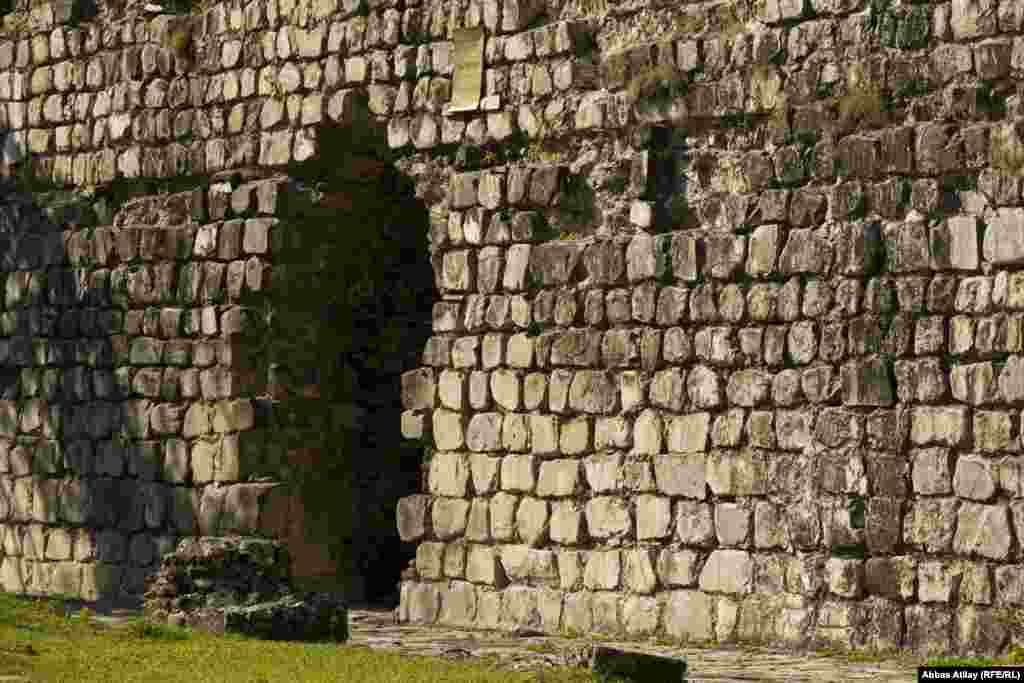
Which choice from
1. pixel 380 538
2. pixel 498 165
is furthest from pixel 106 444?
pixel 498 165

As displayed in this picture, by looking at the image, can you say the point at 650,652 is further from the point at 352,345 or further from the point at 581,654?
the point at 352,345

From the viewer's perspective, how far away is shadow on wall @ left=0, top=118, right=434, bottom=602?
59.8 feet

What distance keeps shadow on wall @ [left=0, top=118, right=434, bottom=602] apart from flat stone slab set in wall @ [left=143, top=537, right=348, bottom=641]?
2.28 metres

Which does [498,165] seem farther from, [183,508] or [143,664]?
[143,664]

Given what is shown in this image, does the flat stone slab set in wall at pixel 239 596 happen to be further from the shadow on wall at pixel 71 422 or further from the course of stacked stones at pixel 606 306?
the shadow on wall at pixel 71 422

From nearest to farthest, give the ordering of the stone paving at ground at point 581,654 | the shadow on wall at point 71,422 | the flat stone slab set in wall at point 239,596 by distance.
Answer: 1. the stone paving at ground at point 581,654
2. the flat stone slab set in wall at point 239,596
3. the shadow on wall at point 71,422

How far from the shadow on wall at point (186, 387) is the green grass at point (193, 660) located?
414 cm

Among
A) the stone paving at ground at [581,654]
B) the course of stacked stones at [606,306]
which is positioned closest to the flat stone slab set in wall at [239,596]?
the stone paving at ground at [581,654]

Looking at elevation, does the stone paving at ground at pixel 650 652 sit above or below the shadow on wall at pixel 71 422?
below

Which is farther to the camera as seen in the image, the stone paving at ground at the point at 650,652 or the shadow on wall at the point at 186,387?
the shadow on wall at the point at 186,387

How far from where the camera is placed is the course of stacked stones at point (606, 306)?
45.7 ft

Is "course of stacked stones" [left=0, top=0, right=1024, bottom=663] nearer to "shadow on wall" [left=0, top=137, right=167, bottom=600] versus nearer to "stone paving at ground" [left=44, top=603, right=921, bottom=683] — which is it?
"shadow on wall" [left=0, top=137, right=167, bottom=600]

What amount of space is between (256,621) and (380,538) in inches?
178

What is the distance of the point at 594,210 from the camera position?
634 inches
